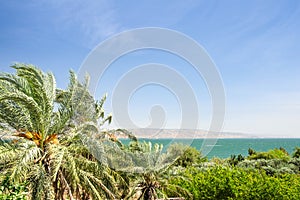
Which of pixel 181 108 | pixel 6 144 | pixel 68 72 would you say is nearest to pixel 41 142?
pixel 6 144

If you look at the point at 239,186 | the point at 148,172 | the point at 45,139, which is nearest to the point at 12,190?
the point at 45,139

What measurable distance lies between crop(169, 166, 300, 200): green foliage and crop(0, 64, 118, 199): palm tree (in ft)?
19.4

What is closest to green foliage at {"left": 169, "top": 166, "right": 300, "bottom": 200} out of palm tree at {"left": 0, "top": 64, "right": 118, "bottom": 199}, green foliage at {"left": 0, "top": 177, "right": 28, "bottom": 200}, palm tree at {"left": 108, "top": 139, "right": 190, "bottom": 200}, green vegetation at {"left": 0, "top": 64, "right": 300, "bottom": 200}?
green vegetation at {"left": 0, "top": 64, "right": 300, "bottom": 200}

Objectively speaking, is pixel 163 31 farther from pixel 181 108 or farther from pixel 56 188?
pixel 56 188

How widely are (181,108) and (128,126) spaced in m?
2.19

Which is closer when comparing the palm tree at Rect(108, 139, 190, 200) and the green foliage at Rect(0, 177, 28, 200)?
the green foliage at Rect(0, 177, 28, 200)

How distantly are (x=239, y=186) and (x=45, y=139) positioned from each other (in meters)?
8.70

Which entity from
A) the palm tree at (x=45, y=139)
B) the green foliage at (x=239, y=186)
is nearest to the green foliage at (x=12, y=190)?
the palm tree at (x=45, y=139)

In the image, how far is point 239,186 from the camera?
1324cm

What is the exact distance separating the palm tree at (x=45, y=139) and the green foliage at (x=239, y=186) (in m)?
5.92

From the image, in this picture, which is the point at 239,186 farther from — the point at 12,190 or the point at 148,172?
the point at 12,190

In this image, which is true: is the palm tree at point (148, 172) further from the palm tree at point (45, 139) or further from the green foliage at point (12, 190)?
the green foliage at point (12, 190)

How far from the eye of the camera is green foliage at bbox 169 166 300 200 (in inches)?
488

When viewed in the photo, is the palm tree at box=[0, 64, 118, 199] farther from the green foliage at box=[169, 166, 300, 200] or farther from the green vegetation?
the green foliage at box=[169, 166, 300, 200]
